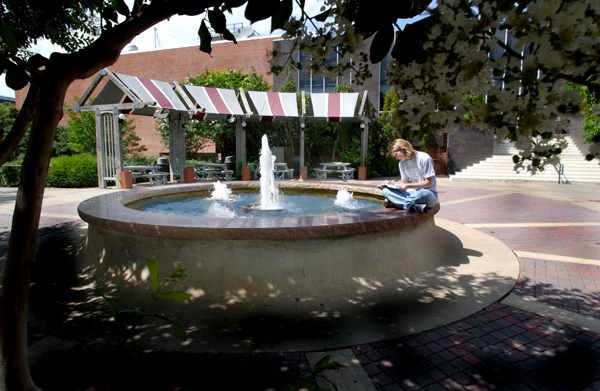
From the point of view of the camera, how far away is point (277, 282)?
12.0 feet

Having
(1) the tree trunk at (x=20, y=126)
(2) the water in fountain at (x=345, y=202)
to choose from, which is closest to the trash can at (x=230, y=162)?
(2) the water in fountain at (x=345, y=202)

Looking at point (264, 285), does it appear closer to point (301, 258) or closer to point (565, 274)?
point (301, 258)

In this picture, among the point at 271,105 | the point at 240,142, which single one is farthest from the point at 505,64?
the point at 240,142

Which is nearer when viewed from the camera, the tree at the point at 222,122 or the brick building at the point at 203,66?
the tree at the point at 222,122

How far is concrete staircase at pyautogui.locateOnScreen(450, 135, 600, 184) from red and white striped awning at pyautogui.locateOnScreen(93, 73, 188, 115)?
47.0 feet

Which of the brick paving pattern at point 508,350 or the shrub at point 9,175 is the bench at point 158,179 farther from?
the brick paving pattern at point 508,350

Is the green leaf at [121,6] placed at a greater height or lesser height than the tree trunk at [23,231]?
greater

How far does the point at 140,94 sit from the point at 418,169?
35.5 feet

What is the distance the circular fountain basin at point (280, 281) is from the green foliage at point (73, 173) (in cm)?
1215

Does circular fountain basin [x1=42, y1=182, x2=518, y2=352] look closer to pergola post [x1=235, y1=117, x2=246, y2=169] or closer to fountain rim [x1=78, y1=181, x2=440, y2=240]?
fountain rim [x1=78, y1=181, x2=440, y2=240]

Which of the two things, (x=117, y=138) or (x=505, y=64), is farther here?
(x=117, y=138)

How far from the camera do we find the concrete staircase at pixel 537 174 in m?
17.7

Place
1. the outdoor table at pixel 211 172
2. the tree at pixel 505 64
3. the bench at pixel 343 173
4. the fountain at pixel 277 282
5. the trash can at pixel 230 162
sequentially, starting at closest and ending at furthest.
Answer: the tree at pixel 505 64, the fountain at pixel 277 282, the outdoor table at pixel 211 172, the trash can at pixel 230 162, the bench at pixel 343 173

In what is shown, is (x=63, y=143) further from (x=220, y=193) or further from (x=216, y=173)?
(x=220, y=193)
